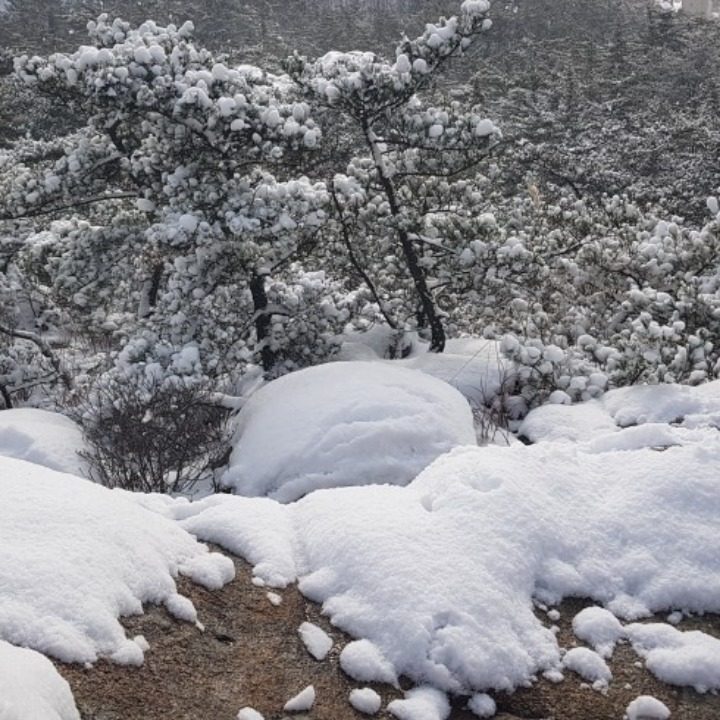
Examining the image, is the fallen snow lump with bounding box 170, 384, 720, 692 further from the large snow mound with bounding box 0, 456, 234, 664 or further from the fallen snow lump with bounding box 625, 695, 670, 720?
the large snow mound with bounding box 0, 456, 234, 664

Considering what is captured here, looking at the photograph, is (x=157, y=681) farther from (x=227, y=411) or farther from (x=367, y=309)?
(x=367, y=309)

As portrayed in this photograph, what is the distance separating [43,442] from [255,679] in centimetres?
506

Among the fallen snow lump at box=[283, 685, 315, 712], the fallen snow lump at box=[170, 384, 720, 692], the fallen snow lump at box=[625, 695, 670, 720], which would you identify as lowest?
Result: the fallen snow lump at box=[625, 695, 670, 720]

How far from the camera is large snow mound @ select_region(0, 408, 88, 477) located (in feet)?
23.0

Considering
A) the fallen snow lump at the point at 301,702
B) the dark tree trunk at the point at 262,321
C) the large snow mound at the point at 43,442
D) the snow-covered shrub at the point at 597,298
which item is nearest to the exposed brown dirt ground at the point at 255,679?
the fallen snow lump at the point at 301,702

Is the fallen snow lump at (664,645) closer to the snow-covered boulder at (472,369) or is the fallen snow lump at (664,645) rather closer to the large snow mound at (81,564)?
the large snow mound at (81,564)

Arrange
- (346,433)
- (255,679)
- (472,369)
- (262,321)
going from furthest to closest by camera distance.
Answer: (262,321) < (472,369) < (346,433) < (255,679)

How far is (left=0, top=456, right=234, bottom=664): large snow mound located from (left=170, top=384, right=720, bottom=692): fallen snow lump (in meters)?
0.38

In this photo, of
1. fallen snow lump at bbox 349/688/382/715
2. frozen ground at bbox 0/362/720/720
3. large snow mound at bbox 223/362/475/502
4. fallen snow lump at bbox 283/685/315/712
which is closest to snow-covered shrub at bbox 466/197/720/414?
large snow mound at bbox 223/362/475/502

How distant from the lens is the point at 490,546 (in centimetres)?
336

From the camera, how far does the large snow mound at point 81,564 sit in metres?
2.64

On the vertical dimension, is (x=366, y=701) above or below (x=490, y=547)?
below

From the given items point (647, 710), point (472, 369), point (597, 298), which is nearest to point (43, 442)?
point (472, 369)

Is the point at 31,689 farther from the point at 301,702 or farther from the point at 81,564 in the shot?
the point at 301,702
